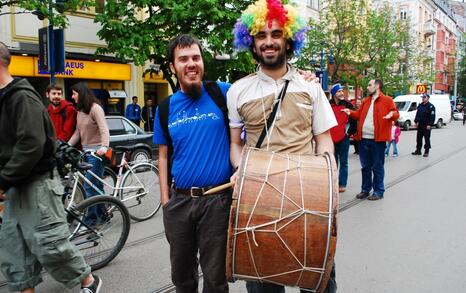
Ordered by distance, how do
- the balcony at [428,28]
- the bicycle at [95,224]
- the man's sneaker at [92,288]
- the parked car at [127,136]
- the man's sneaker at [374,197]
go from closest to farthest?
1. the man's sneaker at [92,288]
2. the bicycle at [95,224]
3. the man's sneaker at [374,197]
4. the parked car at [127,136]
5. the balcony at [428,28]

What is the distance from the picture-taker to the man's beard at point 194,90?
2.78 metres

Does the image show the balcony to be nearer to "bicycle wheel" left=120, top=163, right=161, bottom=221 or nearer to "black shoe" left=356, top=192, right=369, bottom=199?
"black shoe" left=356, top=192, right=369, bottom=199

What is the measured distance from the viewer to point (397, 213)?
6602 millimetres

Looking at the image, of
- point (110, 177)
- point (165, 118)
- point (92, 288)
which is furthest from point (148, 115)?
point (165, 118)

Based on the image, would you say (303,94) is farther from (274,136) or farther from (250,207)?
(250,207)

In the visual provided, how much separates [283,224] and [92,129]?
4.18 m

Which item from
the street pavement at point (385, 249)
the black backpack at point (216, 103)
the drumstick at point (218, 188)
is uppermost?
the black backpack at point (216, 103)

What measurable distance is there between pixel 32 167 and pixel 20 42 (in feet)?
47.5

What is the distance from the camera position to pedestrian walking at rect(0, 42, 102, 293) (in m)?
2.97

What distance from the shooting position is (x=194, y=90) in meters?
2.80

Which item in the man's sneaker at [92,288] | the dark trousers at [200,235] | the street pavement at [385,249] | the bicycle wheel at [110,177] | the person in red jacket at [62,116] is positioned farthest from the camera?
the bicycle wheel at [110,177]

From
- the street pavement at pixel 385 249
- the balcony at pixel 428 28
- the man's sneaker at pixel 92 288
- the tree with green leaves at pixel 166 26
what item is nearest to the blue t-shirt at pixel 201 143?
the man's sneaker at pixel 92 288

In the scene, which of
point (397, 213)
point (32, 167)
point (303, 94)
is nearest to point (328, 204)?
point (303, 94)

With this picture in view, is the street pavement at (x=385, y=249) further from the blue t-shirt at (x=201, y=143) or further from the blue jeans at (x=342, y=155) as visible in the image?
the blue t-shirt at (x=201, y=143)
